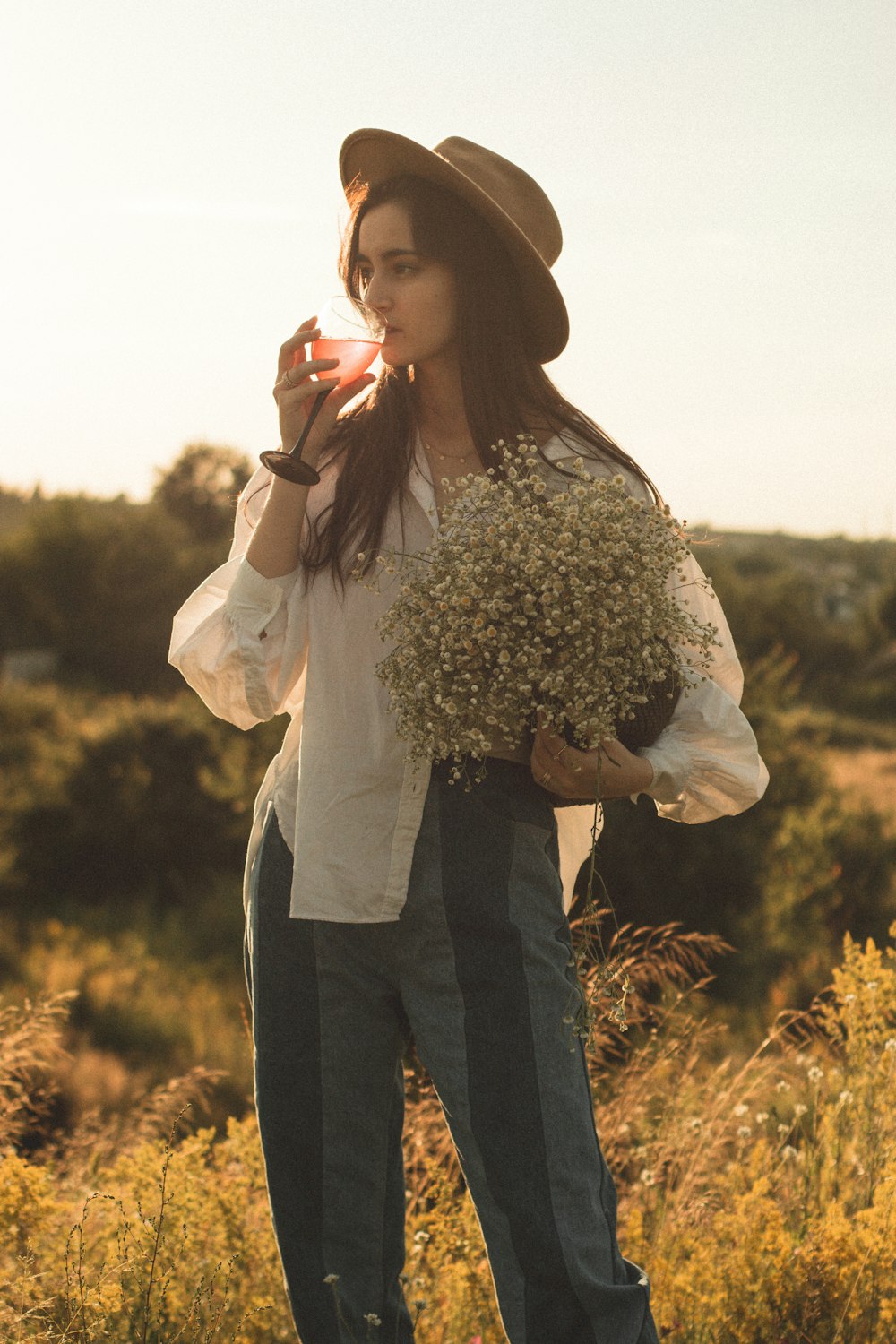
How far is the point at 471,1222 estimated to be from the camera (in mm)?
3023

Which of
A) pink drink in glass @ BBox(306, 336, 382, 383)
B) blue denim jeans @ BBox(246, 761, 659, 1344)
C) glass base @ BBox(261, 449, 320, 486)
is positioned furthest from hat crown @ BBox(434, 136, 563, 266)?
blue denim jeans @ BBox(246, 761, 659, 1344)

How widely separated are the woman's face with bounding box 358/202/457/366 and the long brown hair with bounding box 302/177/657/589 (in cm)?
2

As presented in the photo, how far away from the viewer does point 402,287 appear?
89.1 inches

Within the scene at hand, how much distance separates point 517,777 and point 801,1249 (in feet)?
4.55

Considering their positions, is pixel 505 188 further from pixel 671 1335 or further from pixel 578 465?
pixel 671 1335

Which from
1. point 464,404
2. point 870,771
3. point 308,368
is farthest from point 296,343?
point 870,771

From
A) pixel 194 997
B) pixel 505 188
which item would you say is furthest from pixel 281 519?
pixel 194 997

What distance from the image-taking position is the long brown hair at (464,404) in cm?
227

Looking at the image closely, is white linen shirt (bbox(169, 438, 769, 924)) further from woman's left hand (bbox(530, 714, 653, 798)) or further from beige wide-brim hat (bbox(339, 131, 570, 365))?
beige wide-brim hat (bbox(339, 131, 570, 365))

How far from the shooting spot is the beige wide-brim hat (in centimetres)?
223

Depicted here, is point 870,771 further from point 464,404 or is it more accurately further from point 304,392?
point 304,392

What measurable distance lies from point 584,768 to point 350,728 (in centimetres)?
46

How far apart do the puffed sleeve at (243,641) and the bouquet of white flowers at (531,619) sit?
359 millimetres

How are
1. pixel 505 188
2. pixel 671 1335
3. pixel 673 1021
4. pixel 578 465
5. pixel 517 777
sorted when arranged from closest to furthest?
pixel 578 465 → pixel 517 777 → pixel 505 188 → pixel 671 1335 → pixel 673 1021
